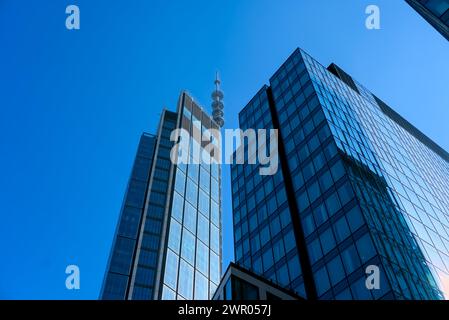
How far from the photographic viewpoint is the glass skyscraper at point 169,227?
94.2 m

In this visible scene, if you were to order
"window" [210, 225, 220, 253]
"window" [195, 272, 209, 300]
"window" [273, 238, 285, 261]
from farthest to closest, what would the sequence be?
"window" [210, 225, 220, 253]
"window" [195, 272, 209, 300]
"window" [273, 238, 285, 261]

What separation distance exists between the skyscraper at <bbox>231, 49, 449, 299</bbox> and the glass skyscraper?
107 feet

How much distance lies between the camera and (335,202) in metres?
47.2

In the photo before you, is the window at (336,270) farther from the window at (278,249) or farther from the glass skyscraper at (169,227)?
the glass skyscraper at (169,227)

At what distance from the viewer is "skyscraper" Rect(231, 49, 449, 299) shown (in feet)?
135

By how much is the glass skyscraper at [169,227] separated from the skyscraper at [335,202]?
3260 centimetres

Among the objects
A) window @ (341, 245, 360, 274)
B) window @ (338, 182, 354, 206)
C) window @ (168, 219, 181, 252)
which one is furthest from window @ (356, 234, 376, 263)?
window @ (168, 219, 181, 252)

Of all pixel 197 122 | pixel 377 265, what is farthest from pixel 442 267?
pixel 197 122

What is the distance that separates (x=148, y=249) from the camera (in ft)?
321

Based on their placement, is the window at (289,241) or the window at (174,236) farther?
the window at (174,236)

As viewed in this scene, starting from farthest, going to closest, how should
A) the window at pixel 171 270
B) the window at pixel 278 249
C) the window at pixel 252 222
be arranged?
the window at pixel 171 270, the window at pixel 252 222, the window at pixel 278 249

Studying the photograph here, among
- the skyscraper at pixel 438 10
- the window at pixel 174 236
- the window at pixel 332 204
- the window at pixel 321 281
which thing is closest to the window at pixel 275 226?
the window at pixel 332 204

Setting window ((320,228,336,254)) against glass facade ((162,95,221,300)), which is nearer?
window ((320,228,336,254))

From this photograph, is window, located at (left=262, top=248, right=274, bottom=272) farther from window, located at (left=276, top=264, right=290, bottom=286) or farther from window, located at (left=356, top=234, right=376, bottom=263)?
window, located at (left=356, top=234, right=376, bottom=263)
